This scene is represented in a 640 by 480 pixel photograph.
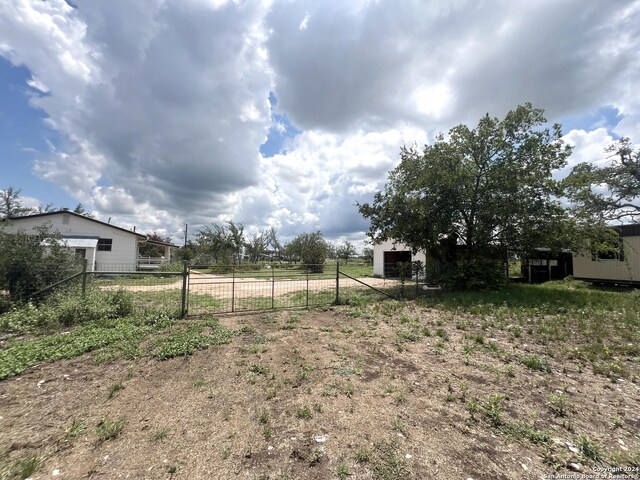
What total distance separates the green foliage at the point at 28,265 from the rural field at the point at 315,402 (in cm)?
199

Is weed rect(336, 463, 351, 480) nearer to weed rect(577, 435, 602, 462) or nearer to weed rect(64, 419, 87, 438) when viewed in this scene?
weed rect(577, 435, 602, 462)

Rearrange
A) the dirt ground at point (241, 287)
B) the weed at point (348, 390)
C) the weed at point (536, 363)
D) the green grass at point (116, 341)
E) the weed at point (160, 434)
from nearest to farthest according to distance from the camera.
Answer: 1. the weed at point (160, 434)
2. the weed at point (348, 390)
3. the weed at point (536, 363)
4. the green grass at point (116, 341)
5. the dirt ground at point (241, 287)

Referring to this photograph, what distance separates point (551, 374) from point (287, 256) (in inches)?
1701

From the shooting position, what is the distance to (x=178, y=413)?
325 centimetres

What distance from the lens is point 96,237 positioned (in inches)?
850

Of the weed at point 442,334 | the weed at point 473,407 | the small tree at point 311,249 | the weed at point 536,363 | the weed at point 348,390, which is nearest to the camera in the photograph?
the weed at point 473,407

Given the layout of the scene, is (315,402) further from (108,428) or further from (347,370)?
(108,428)

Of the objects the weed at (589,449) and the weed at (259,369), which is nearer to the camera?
the weed at (589,449)

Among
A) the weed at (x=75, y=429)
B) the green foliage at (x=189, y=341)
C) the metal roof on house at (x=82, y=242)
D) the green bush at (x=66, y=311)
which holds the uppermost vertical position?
the metal roof on house at (x=82, y=242)

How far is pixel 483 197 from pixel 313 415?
12.8 metres

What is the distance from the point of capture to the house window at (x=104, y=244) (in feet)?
71.5

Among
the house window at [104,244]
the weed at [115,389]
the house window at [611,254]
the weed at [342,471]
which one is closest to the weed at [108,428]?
the weed at [115,389]

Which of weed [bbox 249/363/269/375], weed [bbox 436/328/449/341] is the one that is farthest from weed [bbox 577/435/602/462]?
weed [bbox 249/363/269/375]

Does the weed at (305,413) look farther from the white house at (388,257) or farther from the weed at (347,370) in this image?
the white house at (388,257)
